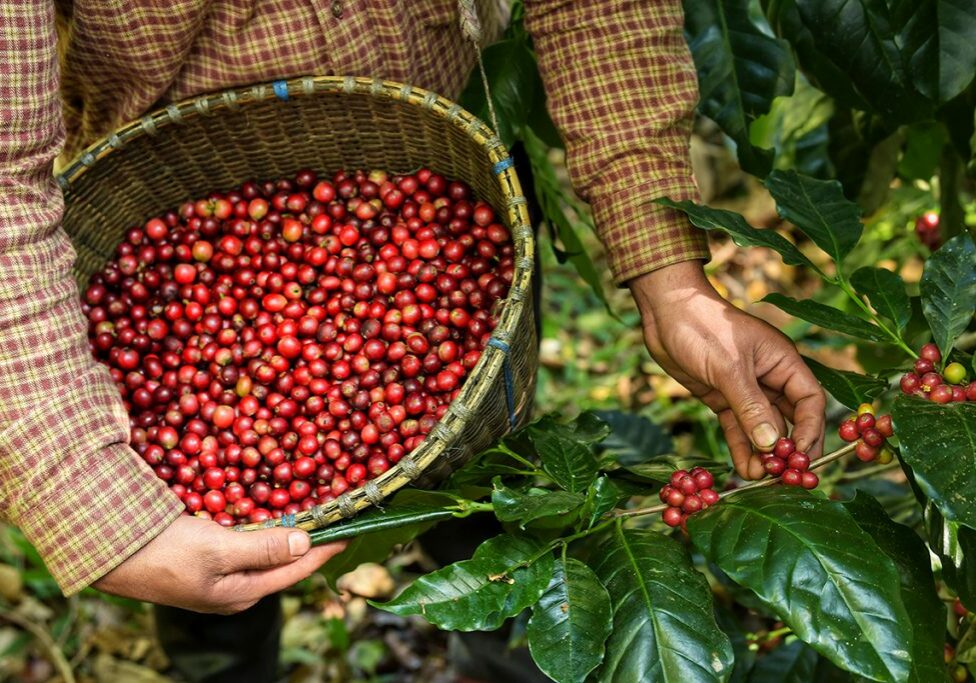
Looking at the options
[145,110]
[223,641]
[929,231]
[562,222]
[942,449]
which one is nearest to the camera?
[942,449]

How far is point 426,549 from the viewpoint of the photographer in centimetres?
193

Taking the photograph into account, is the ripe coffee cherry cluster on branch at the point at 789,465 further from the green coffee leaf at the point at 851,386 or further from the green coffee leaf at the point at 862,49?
the green coffee leaf at the point at 862,49

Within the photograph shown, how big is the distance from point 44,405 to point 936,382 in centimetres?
107

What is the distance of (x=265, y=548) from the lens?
1240mm

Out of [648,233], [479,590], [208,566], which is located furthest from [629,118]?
[208,566]

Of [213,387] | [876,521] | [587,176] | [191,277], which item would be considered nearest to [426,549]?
[213,387]

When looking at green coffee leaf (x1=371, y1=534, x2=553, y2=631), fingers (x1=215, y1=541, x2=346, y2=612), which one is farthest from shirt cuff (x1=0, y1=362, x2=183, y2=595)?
green coffee leaf (x1=371, y1=534, x2=553, y2=631)

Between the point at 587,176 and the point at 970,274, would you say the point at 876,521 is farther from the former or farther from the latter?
the point at 587,176

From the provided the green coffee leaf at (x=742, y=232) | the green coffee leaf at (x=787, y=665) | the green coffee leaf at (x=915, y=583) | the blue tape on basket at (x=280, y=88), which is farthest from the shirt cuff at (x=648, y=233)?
the green coffee leaf at (x=787, y=665)

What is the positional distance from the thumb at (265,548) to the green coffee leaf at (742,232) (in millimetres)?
648

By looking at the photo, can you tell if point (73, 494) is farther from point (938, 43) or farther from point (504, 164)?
point (938, 43)

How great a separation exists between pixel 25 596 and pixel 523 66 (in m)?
1.75

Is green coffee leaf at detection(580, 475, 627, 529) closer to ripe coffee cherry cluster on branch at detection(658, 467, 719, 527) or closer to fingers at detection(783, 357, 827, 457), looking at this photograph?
ripe coffee cherry cluster on branch at detection(658, 467, 719, 527)

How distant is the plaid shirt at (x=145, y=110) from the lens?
122 cm
